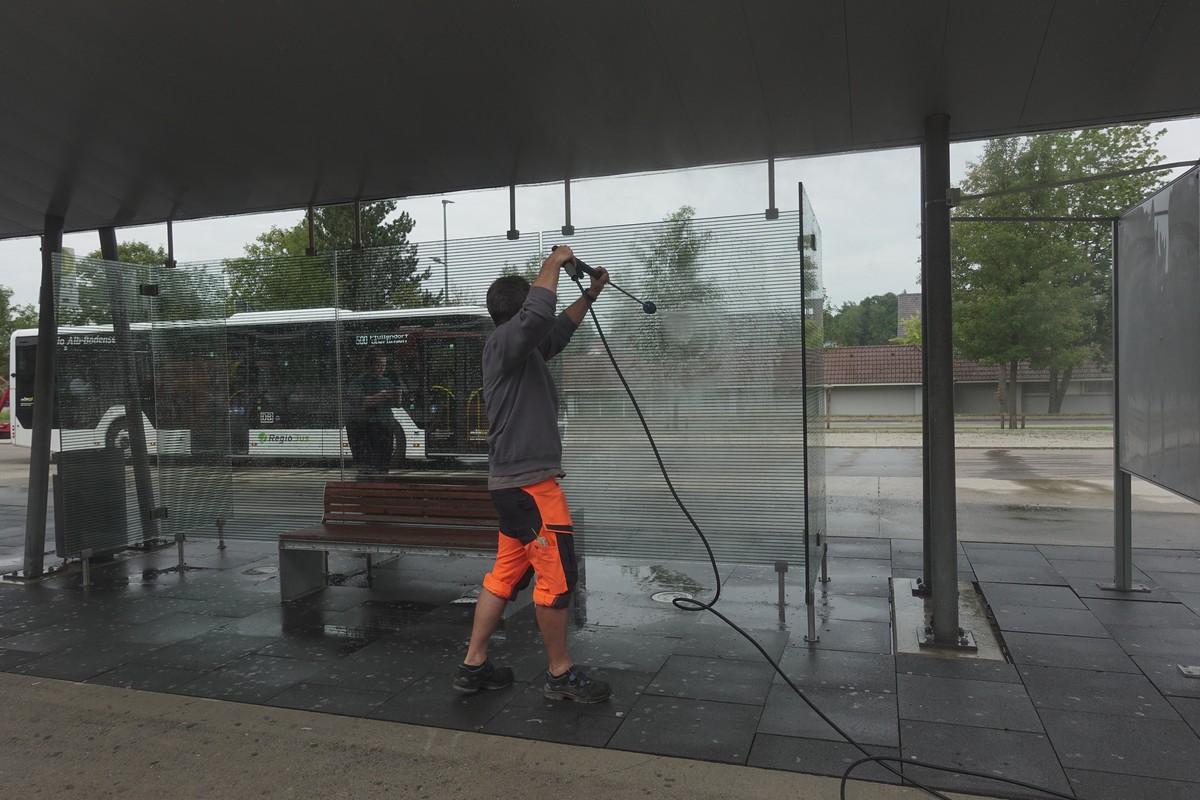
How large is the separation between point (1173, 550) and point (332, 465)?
717cm

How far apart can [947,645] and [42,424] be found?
277 inches

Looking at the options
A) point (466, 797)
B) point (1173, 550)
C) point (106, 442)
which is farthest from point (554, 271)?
point (1173, 550)

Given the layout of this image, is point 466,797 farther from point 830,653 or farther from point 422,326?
point 422,326

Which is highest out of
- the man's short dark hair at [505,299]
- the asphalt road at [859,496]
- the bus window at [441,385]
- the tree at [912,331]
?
the tree at [912,331]

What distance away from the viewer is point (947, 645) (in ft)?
14.5

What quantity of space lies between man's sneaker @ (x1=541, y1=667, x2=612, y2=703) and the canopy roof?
303 cm

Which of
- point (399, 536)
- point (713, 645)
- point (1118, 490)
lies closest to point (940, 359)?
point (1118, 490)

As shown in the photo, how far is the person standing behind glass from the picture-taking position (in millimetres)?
6246

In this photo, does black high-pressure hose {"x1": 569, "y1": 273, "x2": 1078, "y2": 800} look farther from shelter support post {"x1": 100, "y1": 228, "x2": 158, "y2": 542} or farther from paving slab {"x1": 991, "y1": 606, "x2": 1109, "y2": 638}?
shelter support post {"x1": 100, "y1": 228, "x2": 158, "y2": 542}

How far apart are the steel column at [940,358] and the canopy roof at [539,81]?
0.33 m

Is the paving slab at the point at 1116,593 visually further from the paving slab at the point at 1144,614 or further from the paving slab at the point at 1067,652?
the paving slab at the point at 1067,652

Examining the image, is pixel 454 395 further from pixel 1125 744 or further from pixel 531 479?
pixel 1125 744

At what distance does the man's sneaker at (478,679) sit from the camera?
→ 385 centimetres

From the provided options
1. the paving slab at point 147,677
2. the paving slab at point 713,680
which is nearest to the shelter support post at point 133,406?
the paving slab at point 147,677
